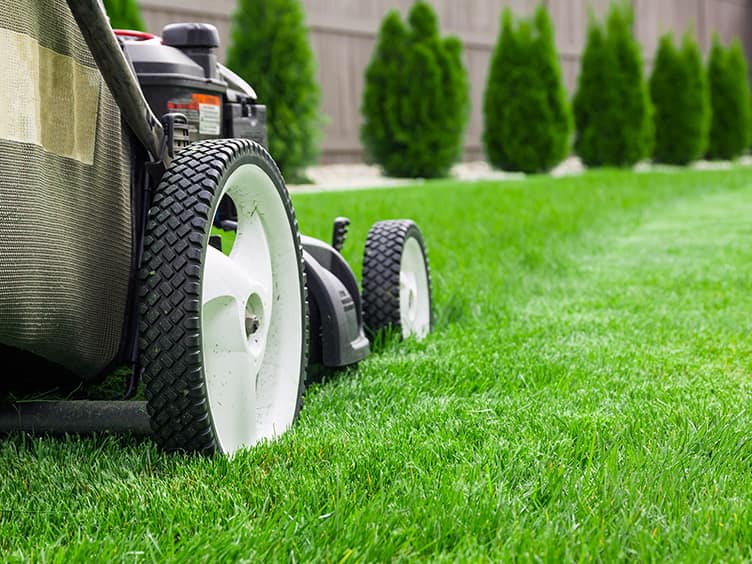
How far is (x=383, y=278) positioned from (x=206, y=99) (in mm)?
939

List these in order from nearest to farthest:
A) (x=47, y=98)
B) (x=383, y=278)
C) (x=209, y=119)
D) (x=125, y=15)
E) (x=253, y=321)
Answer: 1. (x=47, y=98)
2. (x=253, y=321)
3. (x=209, y=119)
4. (x=383, y=278)
5. (x=125, y=15)

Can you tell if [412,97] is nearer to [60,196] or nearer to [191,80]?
[191,80]

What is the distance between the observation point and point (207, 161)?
1.93 m

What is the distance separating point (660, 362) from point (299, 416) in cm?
110

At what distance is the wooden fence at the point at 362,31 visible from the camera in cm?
1248

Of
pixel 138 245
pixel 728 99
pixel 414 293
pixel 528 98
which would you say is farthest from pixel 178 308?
pixel 728 99

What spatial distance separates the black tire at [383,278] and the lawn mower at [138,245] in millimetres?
729

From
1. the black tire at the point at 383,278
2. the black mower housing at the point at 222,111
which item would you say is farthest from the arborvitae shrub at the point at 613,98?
the black mower housing at the point at 222,111

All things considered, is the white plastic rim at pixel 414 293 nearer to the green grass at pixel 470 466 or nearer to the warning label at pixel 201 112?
the green grass at pixel 470 466

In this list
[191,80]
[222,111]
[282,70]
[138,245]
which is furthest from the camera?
[282,70]

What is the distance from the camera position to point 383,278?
10.3 ft

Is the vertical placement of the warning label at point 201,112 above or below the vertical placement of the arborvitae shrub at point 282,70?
below

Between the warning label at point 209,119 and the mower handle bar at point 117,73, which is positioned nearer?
the mower handle bar at point 117,73

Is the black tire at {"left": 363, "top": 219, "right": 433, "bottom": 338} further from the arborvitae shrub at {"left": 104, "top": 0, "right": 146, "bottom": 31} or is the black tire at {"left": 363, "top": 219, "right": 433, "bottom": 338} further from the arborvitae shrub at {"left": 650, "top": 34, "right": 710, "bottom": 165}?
the arborvitae shrub at {"left": 650, "top": 34, "right": 710, "bottom": 165}
